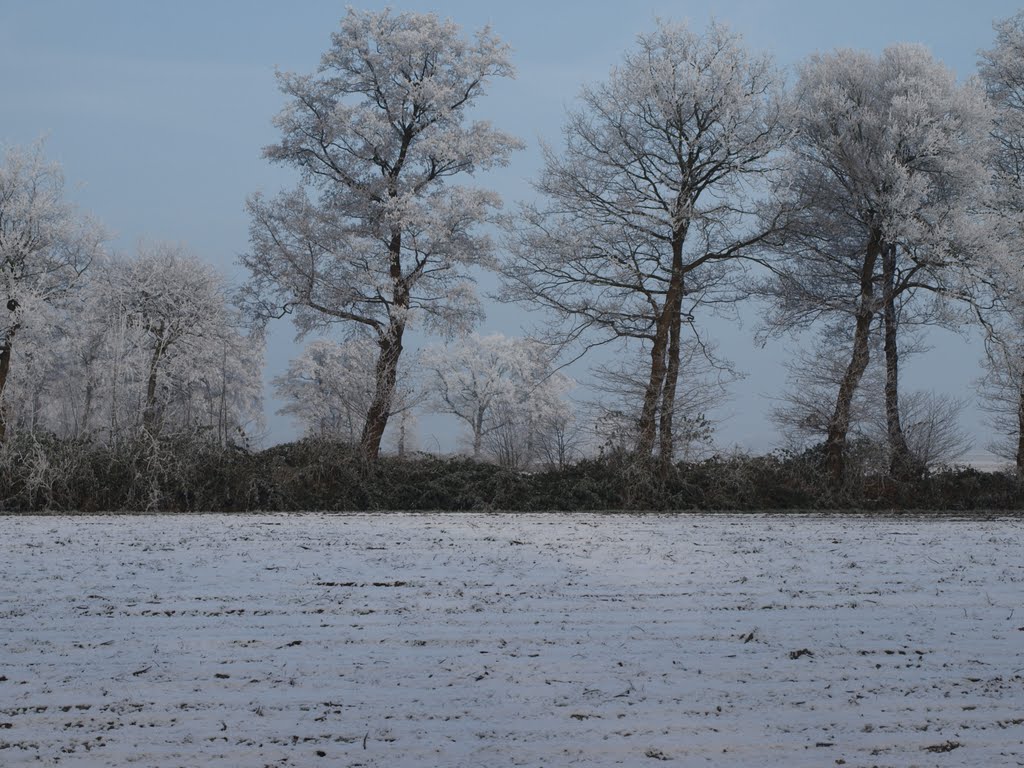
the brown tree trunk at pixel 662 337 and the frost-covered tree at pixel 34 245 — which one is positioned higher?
the frost-covered tree at pixel 34 245

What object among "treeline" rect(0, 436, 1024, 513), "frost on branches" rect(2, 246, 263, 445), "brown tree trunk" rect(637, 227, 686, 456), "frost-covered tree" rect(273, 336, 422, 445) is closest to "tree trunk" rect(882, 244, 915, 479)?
"treeline" rect(0, 436, 1024, 513)

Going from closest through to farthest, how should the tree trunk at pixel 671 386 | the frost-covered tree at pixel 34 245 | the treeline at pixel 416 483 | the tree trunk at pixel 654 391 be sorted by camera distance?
1. the treeline at pixel 416 483
2. the tree trunk at pixel 671 386
3. the tree trunk at pixel 654 391
4. the frost-covered tree at pixel 34 245

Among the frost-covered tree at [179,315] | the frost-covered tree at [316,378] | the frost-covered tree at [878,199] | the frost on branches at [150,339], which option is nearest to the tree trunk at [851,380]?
the frost-covered tree at [878,199]

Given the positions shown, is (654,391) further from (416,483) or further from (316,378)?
(316,378)

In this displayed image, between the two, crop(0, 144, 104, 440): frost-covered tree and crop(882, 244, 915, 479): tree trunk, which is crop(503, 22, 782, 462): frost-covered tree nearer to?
crop(882, 244, 915, 479): tree trunk

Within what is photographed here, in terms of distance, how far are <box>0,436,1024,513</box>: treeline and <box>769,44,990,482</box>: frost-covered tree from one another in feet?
3.49

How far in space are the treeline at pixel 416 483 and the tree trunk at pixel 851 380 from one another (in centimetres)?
25

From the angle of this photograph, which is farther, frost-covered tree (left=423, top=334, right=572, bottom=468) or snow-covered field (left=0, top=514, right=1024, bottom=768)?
frost-covered tree (left=423, top=334, right=572, bottom=468)

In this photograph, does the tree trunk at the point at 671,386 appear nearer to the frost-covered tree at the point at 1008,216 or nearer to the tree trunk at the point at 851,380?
the tree trunk at the point at 851,380

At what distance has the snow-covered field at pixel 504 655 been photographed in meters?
4.07

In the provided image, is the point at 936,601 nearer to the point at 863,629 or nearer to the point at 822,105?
the point at 863,629

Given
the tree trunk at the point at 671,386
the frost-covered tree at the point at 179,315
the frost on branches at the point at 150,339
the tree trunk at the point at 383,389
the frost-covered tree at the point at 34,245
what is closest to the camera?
the tree trunk at the point at 671,386

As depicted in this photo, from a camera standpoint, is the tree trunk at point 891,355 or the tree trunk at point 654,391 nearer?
the tree trunk at point 654,391

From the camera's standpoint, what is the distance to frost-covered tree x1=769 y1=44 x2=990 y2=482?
16.9m
